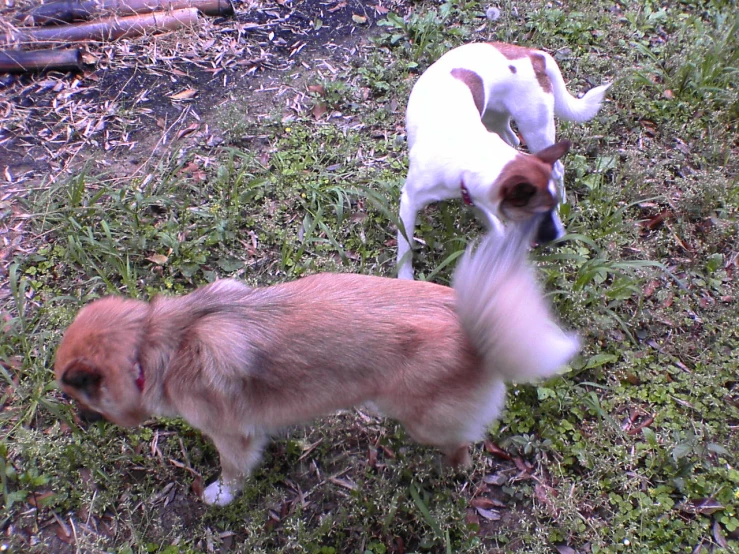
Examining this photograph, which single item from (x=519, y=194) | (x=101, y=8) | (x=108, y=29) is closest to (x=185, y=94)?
(x=108, y=29)

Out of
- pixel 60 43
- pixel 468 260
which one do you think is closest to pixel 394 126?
pixel 468 260

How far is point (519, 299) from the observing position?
187cm

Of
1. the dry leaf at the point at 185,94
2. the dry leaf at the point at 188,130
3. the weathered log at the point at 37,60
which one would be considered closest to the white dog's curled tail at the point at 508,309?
the dry leaf at the point at 188,130

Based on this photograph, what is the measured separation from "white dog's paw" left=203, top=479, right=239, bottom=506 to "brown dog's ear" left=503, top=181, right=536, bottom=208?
2062mm

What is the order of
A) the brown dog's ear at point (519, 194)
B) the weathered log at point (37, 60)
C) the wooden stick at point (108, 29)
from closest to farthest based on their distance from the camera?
the brown dog's ear at point (519, 194) < the weathered log at point (37, 60) < the wooden stick at point (108, 29)

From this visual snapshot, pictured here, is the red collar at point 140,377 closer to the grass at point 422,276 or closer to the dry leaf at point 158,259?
the grass at point 422,276

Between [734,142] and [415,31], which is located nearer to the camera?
[734,142]

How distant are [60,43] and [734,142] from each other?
5641 mm

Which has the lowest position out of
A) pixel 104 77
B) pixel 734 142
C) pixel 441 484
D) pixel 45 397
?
pixel 45 397

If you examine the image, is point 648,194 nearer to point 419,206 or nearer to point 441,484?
point 419,206

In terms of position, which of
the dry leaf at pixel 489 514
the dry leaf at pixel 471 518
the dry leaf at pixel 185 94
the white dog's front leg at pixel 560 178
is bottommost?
the dry leaf at pixel 471 518

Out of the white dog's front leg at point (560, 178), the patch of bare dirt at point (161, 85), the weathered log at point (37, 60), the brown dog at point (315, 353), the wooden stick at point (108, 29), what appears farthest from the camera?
the wooden stick at point (108, 29)

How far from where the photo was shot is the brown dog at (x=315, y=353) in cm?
198

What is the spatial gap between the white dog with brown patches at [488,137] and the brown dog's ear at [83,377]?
185cm
